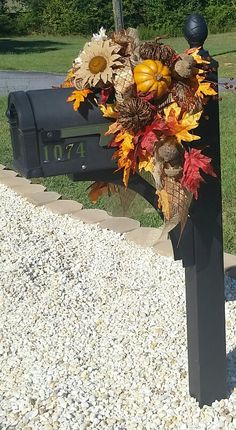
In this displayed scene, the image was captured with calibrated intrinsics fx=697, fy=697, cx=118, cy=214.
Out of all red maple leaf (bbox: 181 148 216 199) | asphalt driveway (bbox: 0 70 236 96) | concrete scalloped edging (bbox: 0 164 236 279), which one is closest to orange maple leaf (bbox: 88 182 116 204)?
red maple leaf (bbox: 181 148 216 199)

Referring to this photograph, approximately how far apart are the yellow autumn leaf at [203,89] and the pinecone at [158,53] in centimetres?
10

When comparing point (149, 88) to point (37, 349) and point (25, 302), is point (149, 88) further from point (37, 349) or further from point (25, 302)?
point (25, 302)

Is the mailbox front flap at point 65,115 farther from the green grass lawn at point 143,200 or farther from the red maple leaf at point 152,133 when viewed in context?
the green grass lawn at point 143,200

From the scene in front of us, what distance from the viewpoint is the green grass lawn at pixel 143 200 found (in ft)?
13.1

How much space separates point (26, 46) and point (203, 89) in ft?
86.8

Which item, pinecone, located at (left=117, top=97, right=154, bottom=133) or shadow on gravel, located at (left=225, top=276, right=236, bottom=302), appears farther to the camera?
shadow on gravel, located at (left=225, top=276, right=236, bottom=302)

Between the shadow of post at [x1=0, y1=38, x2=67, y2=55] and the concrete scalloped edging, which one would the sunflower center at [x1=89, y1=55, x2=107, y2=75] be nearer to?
the concrete scalloped edging

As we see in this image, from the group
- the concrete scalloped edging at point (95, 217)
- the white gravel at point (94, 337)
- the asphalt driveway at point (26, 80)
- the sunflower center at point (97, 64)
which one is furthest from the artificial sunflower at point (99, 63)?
the asphalt driveway at point (26, 80)

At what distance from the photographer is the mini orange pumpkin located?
1.95 m

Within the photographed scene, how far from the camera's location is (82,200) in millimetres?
5199

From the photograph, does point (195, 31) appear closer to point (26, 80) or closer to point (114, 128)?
point (114, 128)

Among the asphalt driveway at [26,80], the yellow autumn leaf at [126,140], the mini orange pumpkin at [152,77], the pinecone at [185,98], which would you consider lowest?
the asphalt driveway at [26,80]

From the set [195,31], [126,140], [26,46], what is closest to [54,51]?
[26,46]

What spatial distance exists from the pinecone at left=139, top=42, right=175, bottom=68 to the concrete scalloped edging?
1603 millimetres
